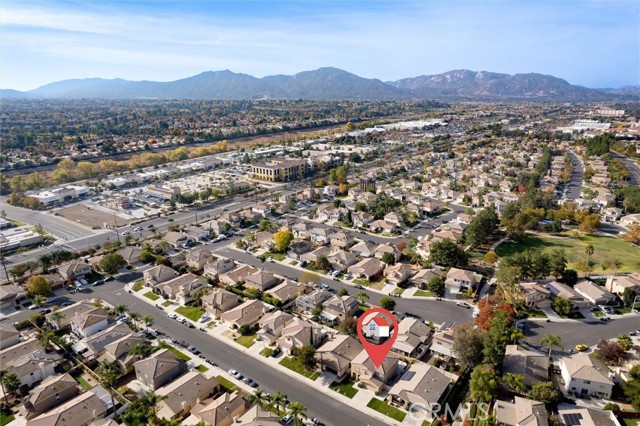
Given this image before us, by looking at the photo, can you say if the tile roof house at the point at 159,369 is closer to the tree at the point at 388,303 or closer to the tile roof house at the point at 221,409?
the tile roof house at the point at 221,409

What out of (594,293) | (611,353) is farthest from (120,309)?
(594,293)

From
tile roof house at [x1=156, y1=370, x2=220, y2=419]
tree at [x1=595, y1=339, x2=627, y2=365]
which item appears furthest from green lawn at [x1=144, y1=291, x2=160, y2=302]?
tree at [x1=595, y1=339, x2=627, y2=365]

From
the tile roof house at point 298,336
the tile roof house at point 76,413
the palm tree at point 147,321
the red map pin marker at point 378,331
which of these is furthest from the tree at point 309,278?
the tile roof house at point 76,413

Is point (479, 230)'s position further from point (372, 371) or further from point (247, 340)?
point (247, 340)

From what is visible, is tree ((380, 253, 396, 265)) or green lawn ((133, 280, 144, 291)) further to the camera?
tree ((380, 253, 396, 265))

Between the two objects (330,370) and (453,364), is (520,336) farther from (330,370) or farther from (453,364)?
(330,370)

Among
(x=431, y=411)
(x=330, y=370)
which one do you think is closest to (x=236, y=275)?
(x=330, y=370)

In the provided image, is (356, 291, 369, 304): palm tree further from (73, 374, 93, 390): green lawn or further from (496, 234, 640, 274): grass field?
(73, 374, 93, 390): green lawn
